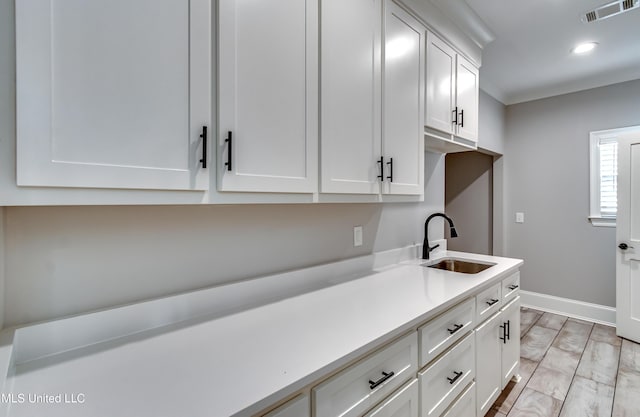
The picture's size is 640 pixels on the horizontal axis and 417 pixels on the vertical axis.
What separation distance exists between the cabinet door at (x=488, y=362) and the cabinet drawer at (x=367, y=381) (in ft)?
2.35

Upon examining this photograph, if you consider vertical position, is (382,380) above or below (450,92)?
below

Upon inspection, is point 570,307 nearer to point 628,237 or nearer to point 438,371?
point 628,237

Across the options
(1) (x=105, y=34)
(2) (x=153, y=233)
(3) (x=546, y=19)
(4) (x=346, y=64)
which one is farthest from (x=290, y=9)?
(3) (x=546, y=19)

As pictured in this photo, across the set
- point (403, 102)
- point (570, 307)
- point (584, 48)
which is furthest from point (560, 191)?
point (403, 102)

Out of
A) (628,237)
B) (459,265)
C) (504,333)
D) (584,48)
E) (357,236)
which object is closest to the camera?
(357,236)

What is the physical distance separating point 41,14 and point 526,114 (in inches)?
172

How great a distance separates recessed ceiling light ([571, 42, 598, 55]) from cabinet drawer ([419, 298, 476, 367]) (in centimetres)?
248

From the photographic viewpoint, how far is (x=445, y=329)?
4.43 feet

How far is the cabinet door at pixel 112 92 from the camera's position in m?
0.66

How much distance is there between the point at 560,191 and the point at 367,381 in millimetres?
3639

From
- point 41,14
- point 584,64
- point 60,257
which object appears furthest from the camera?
point 584,64

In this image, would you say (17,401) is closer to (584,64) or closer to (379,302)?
(379,302)

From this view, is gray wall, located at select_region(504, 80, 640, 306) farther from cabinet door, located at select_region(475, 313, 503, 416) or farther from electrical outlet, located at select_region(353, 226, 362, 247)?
electrical outlet, located at select_region(353, 226, 362, 247)

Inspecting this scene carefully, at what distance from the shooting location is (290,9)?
112 cm
